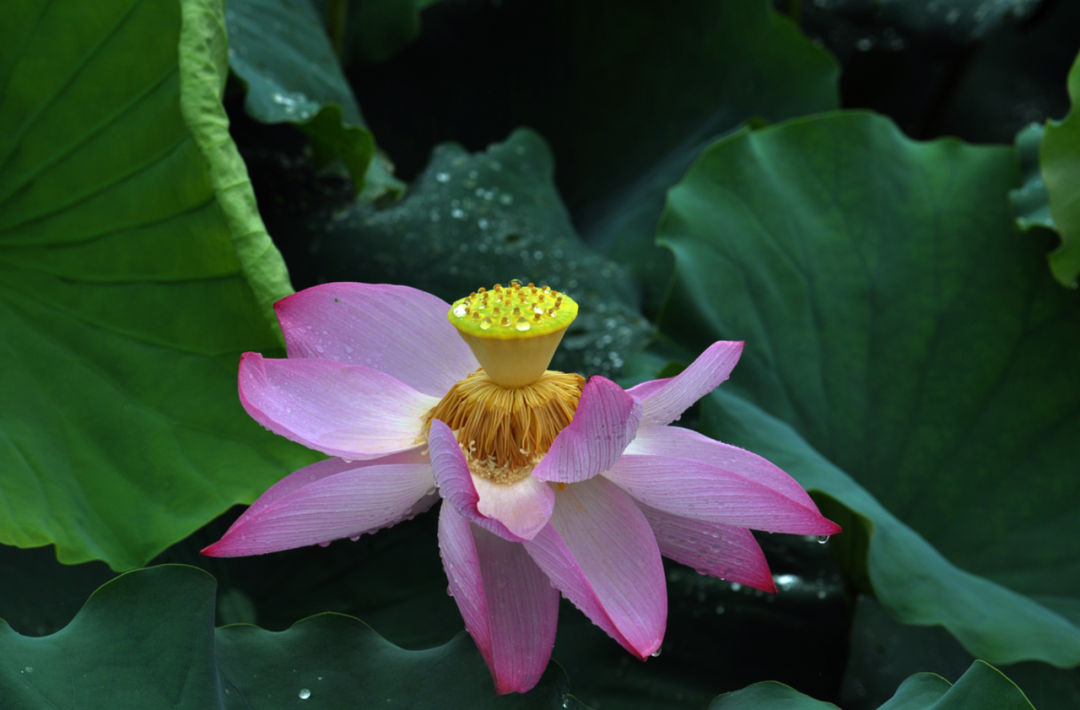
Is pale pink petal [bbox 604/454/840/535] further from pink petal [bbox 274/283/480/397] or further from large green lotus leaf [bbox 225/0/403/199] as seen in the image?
large green lotus leaf [bbox 225/0/403/199]

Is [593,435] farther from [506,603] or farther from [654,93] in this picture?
[654,93]

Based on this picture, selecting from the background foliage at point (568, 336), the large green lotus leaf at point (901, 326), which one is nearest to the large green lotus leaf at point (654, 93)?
the background foliage at point (568, 336)

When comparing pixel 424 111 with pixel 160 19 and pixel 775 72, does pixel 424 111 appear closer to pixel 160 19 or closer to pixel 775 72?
pixel 775 72

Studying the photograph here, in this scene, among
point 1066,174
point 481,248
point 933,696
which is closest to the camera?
point 933,696

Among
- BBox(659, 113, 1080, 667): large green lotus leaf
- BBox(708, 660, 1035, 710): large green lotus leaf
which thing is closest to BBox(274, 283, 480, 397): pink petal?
BBox(708, 660, 1035, 710): large green lotus leaf

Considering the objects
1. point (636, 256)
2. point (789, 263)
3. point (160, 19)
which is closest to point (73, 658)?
point (160, 19)

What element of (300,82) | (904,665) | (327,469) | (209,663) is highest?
(300,82)

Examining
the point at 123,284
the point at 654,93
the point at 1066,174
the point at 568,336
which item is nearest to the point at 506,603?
the point at 123,284
